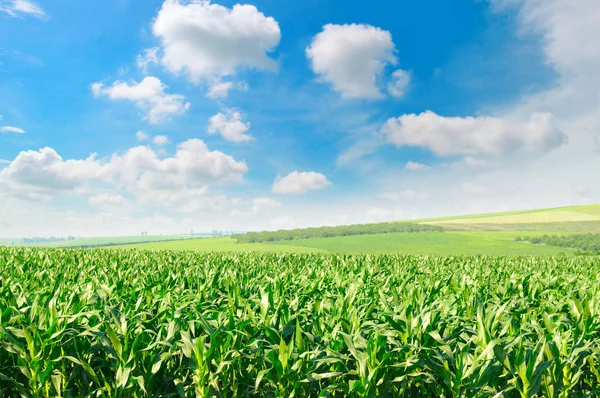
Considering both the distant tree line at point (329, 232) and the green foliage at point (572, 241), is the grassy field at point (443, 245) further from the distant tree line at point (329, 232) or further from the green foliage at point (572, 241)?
the distant tree line at point (329, 232)

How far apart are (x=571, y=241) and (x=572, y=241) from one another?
319mm

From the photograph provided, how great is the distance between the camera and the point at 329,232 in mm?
93062

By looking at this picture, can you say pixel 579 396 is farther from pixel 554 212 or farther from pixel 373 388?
pixel 554 212

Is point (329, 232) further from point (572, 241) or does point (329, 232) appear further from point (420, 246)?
point (572, 241)

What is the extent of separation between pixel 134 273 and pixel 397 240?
66.4m

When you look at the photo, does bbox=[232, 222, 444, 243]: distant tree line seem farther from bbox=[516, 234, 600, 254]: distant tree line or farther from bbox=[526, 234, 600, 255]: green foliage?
bbox=[526, 234, 600, 255]: green foliage

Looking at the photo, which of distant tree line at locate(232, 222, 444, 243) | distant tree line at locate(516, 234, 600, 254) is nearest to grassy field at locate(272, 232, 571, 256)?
distant tree line at locate(516, 234, 600, 254)

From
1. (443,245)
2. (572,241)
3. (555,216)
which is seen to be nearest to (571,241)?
(572,241)

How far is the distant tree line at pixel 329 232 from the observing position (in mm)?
89250

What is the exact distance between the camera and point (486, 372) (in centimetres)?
281

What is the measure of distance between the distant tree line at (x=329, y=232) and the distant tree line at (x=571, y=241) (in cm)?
2307

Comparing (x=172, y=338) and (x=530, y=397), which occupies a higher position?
(x=172, y=338)

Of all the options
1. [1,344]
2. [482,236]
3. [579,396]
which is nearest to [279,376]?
[1,344]

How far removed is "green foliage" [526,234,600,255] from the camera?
6141 centimetres
